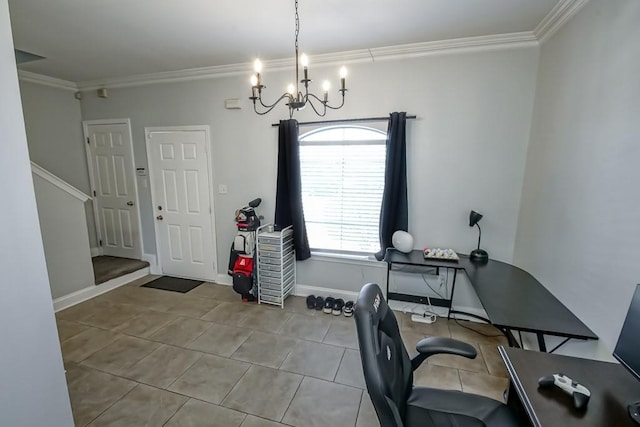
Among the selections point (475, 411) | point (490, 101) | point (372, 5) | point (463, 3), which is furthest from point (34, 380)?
point (490, 101)

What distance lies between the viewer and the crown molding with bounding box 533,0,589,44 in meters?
1.98

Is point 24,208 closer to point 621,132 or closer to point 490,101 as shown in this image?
point 621,132

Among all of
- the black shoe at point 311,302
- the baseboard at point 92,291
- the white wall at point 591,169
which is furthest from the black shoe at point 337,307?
the baseboard at point 92,291

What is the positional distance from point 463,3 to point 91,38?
3.15 metres

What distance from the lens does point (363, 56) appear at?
2.97 metres

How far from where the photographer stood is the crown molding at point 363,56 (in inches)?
103

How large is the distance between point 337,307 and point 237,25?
2863 millimetres

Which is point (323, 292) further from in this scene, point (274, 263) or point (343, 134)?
point (343, 134)

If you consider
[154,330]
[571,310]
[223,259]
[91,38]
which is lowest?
[154,330]

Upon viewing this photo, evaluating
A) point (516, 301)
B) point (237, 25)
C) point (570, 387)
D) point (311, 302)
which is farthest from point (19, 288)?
point (516, 301)

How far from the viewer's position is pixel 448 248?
120 inches

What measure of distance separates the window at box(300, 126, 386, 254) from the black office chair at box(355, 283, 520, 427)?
189 centimetres

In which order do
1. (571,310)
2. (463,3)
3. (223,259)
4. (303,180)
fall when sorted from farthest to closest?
(223,259)
(303,180)
(463,3)
(571,310)

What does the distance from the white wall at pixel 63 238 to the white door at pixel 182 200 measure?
0.90 m
